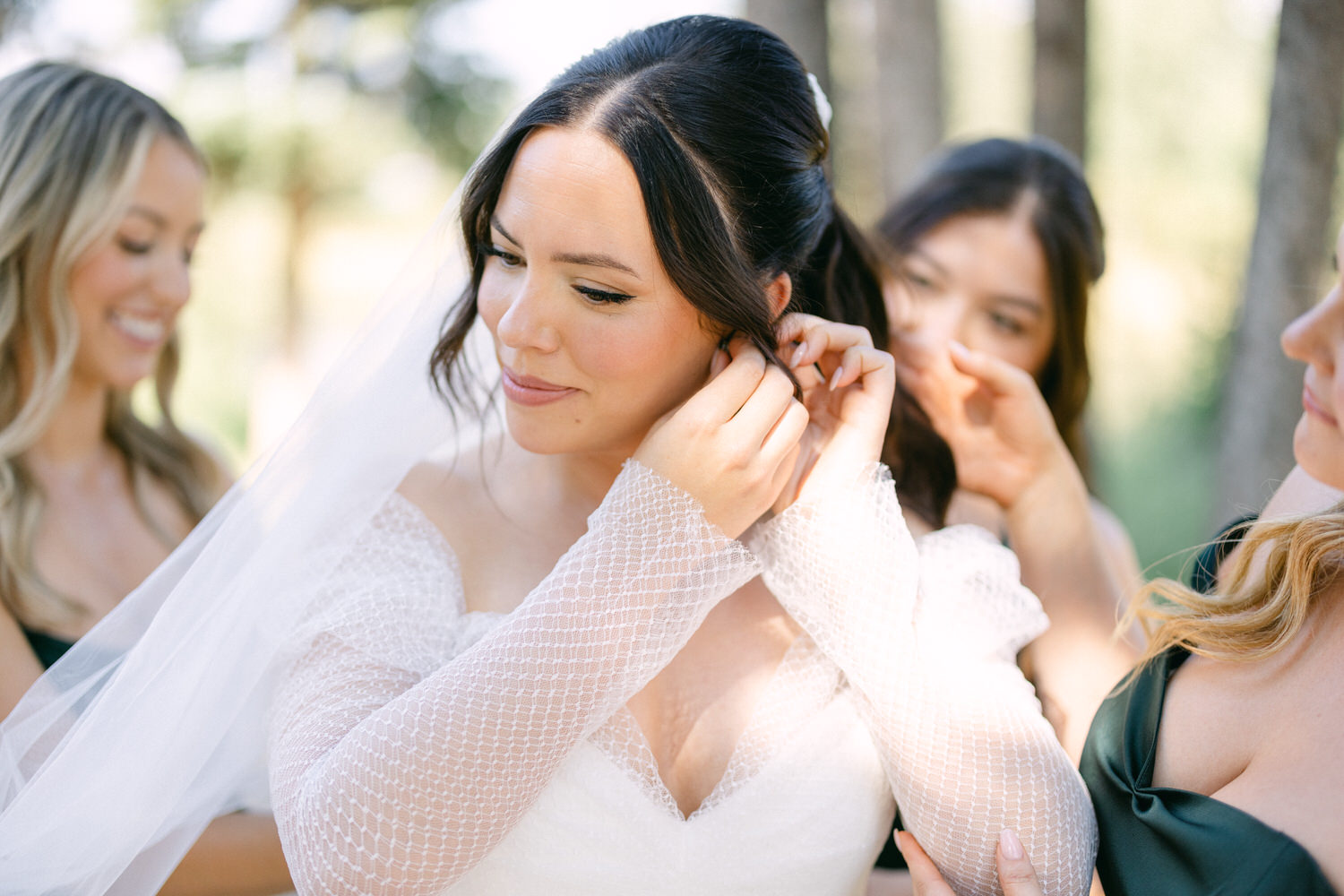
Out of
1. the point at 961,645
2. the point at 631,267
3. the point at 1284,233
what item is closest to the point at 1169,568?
the point at 1284,233

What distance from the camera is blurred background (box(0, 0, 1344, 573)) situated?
378 cm

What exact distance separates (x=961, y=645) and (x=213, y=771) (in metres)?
1.51

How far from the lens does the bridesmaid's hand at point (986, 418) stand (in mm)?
2598

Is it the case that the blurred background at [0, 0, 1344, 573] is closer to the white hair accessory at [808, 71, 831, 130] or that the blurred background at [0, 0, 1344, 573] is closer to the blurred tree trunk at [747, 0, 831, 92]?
the blurred tree trunk at [747, 0, 831, 92]

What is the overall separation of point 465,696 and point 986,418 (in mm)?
1658

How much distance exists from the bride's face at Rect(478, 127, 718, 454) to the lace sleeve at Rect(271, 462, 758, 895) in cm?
21

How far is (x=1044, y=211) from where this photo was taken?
320 cm

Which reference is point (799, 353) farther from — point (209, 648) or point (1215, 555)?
point (209, 648)

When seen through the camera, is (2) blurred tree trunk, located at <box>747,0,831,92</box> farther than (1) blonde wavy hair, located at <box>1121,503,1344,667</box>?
Yes

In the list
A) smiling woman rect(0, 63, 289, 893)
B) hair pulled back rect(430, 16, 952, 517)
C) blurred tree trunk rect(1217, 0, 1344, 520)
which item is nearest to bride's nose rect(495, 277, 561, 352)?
hair pulled back rect(430, 16, 952, 517)

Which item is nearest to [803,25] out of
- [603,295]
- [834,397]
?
[834,397]

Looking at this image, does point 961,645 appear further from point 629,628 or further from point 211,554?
point 211,554

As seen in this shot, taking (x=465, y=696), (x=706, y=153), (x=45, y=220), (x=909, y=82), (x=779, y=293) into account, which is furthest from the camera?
(x=909, y=82)

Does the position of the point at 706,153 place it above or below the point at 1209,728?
above
